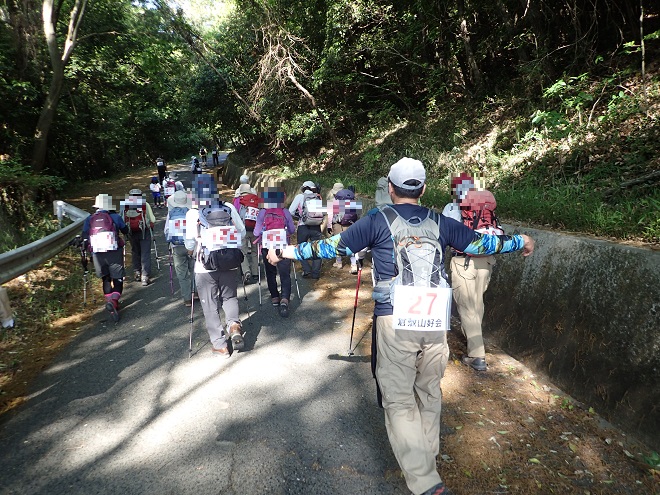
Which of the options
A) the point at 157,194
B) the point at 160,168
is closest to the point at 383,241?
the point at 157,194

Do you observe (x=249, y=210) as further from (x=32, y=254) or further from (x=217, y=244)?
(x=32, y=254)

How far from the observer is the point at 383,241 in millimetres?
2568

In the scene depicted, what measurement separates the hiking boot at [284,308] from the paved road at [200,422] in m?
0.47

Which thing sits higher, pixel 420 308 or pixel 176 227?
pixel 176 227

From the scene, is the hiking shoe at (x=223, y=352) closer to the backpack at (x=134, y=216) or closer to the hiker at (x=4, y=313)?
the hiker at (x=4, y=313)

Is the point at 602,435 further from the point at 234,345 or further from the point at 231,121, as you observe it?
the point at 231,121

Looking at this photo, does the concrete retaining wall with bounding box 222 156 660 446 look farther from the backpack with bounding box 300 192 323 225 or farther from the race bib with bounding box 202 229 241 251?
the backpack with bounding box 300 192 323 225

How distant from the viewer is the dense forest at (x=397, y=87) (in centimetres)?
582

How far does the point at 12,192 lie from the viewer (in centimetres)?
804

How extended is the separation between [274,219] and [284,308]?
4.41ft

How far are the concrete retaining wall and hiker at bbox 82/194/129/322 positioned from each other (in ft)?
17.8

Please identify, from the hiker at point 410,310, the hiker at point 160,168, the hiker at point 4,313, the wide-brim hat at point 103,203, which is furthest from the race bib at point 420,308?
the hiker at point 160,168

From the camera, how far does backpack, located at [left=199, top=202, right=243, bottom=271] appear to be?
412cm

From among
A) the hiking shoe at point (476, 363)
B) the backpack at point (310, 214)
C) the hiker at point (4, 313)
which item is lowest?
the hiking shoe at point (476, 363)
